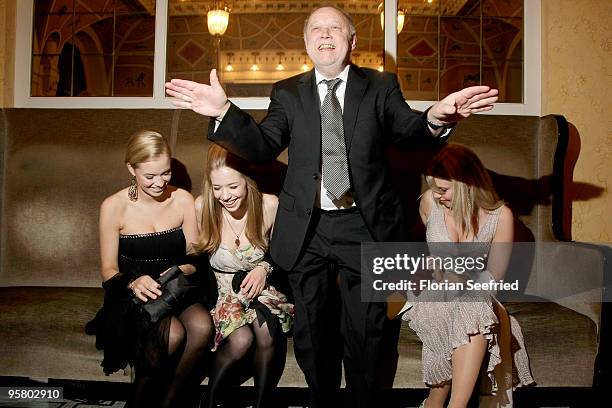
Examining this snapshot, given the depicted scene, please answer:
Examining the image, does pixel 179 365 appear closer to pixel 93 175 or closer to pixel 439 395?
pixel 439 395

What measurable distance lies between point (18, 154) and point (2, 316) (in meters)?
0.81

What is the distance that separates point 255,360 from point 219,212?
0.49m

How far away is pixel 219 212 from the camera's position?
1.74 meters

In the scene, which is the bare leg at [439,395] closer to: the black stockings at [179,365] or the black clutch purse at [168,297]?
the black stockings at [179,365]

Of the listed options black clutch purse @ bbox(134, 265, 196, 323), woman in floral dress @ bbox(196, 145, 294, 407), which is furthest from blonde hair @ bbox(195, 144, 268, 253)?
black clutch purse @ bbox(134, 265, 196, 323)

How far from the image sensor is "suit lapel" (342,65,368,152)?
1.47 meters

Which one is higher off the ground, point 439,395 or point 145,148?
point 145,148

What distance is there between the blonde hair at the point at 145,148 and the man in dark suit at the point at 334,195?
41 centimetres

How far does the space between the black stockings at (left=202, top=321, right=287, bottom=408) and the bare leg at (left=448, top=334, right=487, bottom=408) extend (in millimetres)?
496

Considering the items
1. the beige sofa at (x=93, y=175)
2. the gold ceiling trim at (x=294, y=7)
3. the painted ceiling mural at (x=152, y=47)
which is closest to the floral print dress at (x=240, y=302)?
the beige sofa at (x=93, y=175)

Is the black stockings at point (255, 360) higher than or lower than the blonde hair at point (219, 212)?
lower

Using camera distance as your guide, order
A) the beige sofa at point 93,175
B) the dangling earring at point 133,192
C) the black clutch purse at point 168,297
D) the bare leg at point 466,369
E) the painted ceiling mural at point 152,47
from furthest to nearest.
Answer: the painted ceiling mural at point 152,47 → the beige sofa at point 93,175 → the dangling earring at point 133,192 → the black clutch purse at point 168,297 → the bare leg at point 466,369

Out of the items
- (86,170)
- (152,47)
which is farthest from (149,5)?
(86,170)

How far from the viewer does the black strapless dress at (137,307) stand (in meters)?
1.50
